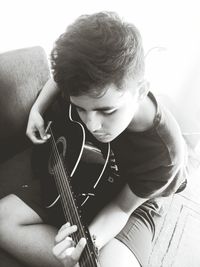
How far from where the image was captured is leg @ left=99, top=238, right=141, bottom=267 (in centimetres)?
90

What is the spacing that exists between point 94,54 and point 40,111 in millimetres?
589

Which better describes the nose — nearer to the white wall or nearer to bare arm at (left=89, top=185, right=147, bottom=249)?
bare arm at (left=89, top=185, right=147, bottom=249)

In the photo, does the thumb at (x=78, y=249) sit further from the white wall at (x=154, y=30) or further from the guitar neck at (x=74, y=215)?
the white wall at (x=154, y=30)

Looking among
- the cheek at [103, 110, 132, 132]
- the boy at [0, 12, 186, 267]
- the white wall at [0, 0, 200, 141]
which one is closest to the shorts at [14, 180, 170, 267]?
the boy at [0, 12, 186, 267]

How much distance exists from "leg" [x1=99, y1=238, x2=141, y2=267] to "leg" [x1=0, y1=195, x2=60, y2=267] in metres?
0.15

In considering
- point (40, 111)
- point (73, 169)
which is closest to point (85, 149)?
point (73, 169)

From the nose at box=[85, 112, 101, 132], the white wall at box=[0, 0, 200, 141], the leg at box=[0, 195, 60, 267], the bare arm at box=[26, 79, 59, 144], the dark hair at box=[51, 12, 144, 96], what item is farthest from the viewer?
the white wall at box=[0, 0, 200, 141]

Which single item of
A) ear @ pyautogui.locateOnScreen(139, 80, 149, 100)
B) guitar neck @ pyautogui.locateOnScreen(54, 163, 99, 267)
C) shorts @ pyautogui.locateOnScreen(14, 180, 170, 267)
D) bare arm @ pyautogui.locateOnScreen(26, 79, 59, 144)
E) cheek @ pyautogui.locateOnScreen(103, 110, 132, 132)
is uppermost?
ear @ pyautogui.locateOnScreen(139, 80, 149, 100)

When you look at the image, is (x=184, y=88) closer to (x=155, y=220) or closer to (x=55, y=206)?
(x=155, y=220)

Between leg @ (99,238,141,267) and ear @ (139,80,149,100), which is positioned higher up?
ear @ (139,80,149,100)

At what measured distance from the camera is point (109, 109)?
809 mm

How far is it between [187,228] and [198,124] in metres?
0.90

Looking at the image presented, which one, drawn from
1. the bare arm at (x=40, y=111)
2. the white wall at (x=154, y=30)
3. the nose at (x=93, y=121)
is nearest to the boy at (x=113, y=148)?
the nose at (x=93, y=121)

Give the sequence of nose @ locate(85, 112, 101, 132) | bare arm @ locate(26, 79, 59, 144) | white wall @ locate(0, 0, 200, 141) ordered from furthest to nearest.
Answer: white wall @ locate(0, 0, 200, 141)
bare arm @ locate(26, 79, 59, 144)
nose @ locate(85, 112, 101, 132)
